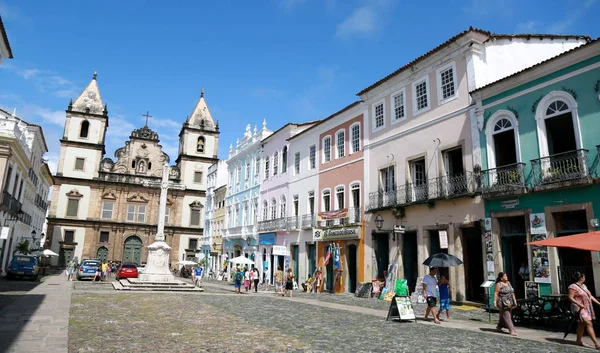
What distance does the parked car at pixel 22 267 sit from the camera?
2945 cm

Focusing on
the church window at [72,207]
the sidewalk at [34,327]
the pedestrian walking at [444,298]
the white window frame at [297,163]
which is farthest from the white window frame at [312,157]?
the church window at [72,207]

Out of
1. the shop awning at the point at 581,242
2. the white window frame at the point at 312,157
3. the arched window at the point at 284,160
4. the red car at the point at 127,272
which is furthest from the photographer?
the red car at the point at 127,272

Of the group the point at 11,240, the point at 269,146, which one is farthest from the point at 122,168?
the point at 269,146

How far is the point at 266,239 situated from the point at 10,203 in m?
18.9

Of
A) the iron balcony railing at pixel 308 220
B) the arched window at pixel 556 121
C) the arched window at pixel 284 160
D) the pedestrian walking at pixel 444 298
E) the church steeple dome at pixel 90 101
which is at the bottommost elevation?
the pedestrian walking at pixel 444 298

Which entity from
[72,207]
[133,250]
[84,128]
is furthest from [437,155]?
[84,128]

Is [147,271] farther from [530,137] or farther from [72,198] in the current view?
[72,198]

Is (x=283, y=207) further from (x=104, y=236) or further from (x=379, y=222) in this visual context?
(x=104, y=236)

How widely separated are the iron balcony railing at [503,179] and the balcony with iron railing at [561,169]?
51cm

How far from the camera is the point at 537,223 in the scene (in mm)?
14898

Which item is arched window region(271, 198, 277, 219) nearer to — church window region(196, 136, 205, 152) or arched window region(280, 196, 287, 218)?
arched window region(280, 196, 287, 218)

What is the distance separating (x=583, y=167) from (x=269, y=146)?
982 inches

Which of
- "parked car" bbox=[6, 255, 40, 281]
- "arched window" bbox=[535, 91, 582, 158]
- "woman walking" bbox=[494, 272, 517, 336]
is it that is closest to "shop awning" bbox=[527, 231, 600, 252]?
"woman walking" bbox=[494, 272, 517, 336]

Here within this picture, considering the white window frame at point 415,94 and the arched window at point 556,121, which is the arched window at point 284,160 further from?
the arched window at point 556,121
